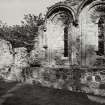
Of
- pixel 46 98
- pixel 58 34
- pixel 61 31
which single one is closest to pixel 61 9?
pixel 61 31

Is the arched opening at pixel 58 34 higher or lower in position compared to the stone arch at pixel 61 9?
lower

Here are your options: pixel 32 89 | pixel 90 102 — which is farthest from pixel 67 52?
pixel 90 102

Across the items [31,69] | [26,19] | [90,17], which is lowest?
[31,69]

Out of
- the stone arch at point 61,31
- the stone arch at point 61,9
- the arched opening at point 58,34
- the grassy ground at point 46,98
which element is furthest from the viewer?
the arched opening at point 58,34

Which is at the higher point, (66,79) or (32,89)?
(66,79)

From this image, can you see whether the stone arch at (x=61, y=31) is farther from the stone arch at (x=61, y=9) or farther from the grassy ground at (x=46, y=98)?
the grassy ground at (x=46, y=98)

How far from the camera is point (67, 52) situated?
1015cm

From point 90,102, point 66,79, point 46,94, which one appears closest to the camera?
point 90,102

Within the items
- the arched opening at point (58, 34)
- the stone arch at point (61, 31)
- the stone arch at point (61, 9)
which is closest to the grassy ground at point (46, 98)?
the arched opening at point (58, 34)

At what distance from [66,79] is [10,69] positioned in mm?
4865

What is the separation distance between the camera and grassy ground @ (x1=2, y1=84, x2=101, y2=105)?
6.39 m

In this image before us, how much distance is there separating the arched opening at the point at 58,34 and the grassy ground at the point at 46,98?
8.36 feet

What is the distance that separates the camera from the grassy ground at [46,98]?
6.39 m

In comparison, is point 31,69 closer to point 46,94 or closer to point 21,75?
point 21,75
